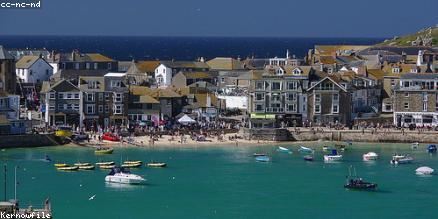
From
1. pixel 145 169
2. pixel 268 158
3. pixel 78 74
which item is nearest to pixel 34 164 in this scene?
pixel 145 169

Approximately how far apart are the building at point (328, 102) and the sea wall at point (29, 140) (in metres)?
19.0

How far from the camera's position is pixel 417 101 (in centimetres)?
9388

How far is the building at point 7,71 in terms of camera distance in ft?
314

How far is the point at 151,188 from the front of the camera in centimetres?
6888

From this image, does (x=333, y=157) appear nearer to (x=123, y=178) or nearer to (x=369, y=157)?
(x=369, y=157)

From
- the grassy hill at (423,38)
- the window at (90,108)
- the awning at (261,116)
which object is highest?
the grassy hill at (423,38)

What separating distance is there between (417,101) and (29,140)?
1102 inches

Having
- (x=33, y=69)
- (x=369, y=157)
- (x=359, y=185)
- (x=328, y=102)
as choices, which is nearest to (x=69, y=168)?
(x=359, y=185)

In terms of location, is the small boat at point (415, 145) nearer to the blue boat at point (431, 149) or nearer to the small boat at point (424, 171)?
the blue boat at point (431, 149)

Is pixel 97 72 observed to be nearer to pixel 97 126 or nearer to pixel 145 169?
pixel 97 126

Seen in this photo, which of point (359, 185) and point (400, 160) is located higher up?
point (400, 160)

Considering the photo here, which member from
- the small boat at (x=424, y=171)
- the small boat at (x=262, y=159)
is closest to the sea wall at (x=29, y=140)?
the small boat at (x=262, y=159)

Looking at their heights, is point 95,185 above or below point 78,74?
below

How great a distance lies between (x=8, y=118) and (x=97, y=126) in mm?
7220
